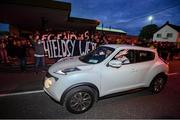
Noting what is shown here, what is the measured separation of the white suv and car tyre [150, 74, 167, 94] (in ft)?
0.20

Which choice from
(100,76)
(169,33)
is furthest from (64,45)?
(169,33)

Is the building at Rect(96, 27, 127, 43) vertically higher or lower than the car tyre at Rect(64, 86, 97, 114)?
higher

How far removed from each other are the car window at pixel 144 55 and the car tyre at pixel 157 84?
2.56 feet

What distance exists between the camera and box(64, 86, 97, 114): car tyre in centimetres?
402

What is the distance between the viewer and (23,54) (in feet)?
28.3

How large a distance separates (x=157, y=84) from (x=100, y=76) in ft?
8.82

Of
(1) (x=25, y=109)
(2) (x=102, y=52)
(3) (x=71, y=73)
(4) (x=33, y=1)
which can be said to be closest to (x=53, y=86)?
(3) (x=71, y=73)

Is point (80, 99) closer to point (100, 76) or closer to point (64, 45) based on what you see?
point (100, 76)

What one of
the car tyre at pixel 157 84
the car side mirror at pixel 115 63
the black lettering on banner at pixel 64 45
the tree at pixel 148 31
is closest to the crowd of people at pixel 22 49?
the black lettering on banner at pixel 64 45

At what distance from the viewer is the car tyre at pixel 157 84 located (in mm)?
5684

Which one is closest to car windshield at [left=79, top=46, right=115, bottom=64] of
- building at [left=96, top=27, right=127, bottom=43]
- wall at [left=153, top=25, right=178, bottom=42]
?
building at [left=96, top=27, right=127, bottom=43]

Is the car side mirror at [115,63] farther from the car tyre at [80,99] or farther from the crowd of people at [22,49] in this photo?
the crowd of people at [22,49]

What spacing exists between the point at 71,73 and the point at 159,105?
9.72ft

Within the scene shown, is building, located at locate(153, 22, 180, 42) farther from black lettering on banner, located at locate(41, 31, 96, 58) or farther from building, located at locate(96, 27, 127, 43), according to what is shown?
black lettering on banner, located at locate(41, 31, 96, 58)
